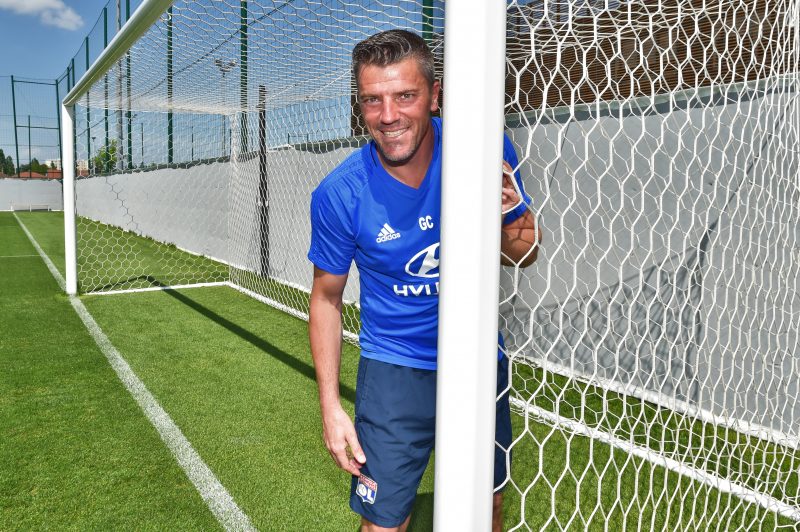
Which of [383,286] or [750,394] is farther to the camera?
[750,394]

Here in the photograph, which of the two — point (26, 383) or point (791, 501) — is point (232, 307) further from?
point (791, 501)

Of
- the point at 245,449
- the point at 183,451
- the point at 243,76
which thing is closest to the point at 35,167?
the point at 243,76

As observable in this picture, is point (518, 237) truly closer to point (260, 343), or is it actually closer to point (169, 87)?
point (260, 343)

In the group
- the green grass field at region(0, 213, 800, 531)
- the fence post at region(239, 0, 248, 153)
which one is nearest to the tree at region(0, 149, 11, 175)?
the fence post at region(239, 0, 248, 153)

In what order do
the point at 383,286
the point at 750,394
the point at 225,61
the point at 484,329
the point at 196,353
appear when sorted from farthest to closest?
1. the point at 225,61
2. the point at 196,353
3. the point at 750,394
4. the point at 383,286
5. the point at 484,329

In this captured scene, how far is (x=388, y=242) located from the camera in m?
1.66

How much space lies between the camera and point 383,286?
177 centimetres

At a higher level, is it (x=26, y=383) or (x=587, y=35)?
(x=587, y=35)

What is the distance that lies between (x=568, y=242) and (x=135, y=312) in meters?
4.49

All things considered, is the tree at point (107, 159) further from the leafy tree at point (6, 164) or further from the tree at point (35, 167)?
the leafy tree at point (6, 164)

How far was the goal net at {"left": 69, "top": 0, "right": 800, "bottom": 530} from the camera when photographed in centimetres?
243

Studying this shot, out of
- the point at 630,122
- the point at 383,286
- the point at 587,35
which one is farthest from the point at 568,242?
the point at 383,286

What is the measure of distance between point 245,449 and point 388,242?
1912mm

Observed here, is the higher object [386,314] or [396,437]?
[386,314]
